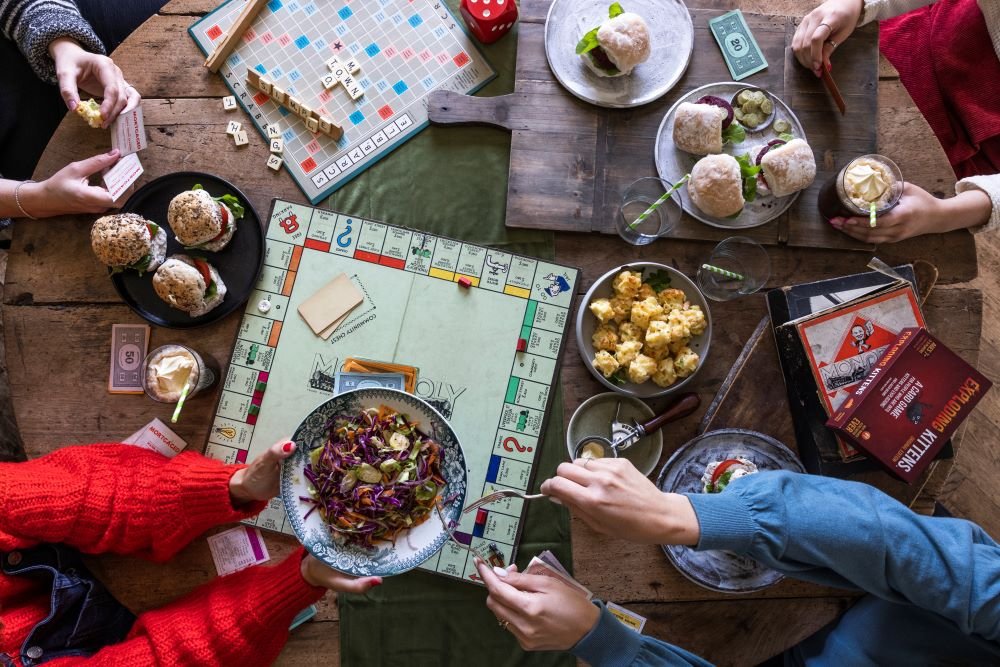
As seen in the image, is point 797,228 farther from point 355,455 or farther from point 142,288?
point 142,288

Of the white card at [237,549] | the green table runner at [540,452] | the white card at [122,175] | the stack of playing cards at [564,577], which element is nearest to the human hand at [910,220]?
the green table runner at [540,452]

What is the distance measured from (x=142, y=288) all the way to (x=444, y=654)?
122 centimetres

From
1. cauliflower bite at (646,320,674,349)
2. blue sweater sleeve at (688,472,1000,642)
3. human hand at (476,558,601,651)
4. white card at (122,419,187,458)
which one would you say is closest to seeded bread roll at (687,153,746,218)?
cauliflower bite at (646,320,674,349)

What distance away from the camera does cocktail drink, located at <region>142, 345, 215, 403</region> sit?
5.16 feet

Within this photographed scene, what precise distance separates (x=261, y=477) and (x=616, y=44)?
1353mm

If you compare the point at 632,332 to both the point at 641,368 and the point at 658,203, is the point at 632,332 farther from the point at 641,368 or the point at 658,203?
the point at 658,203

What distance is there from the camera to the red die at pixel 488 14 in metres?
1.70

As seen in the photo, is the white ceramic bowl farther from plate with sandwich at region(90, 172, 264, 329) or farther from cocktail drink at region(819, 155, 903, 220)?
plate with sandwich at region(90, 172, 264, 329)

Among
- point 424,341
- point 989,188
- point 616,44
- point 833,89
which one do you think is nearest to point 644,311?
point 424,341

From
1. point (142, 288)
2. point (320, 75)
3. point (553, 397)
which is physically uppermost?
point (320, 75)

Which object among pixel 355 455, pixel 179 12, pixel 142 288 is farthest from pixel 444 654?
pixel 179 12

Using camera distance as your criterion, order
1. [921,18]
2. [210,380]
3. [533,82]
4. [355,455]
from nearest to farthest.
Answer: [355,455], [210,380], [533,82], [921,18]

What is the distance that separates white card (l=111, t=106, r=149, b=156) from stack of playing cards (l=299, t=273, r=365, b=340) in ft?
1.94

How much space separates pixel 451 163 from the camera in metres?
1.77
